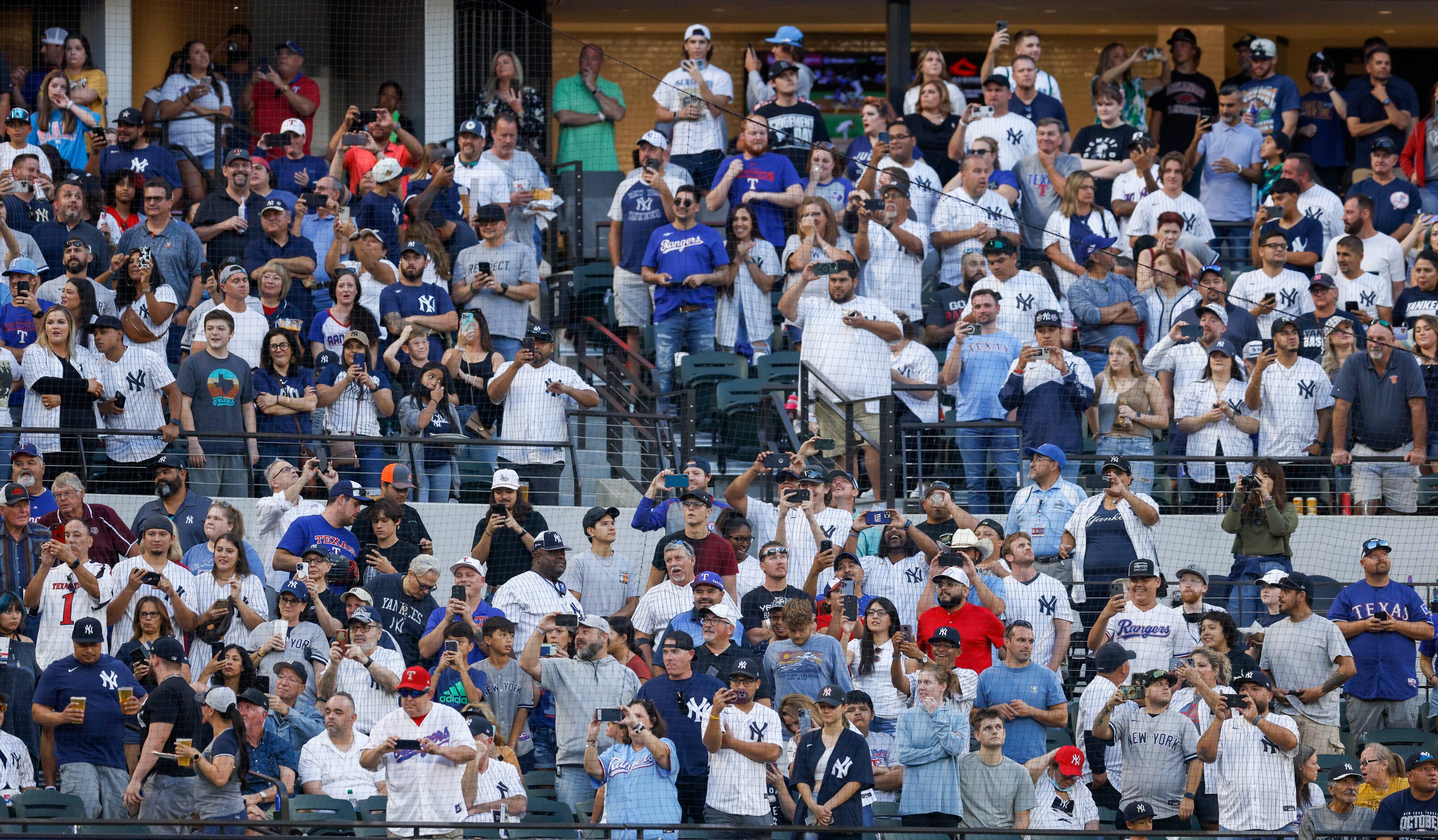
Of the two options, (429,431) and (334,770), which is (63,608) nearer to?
(334,770)

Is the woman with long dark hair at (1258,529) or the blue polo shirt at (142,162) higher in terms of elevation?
the blue polo shirt at (142,162)

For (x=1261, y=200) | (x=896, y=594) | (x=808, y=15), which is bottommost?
(x=896, y=594)

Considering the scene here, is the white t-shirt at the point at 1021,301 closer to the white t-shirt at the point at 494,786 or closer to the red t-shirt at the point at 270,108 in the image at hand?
the white t-shirt at the point at 494,786

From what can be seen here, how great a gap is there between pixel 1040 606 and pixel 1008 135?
5385 millimetres

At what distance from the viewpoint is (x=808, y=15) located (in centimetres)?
1997

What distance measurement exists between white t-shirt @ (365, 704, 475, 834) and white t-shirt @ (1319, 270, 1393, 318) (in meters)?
7.83

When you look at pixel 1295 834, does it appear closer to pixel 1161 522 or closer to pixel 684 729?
pixel 684 729

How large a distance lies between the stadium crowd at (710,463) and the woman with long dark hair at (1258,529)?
3cm

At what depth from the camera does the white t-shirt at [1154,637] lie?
1123 cm

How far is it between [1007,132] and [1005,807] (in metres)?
7.00

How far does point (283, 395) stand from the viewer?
12.5 metres

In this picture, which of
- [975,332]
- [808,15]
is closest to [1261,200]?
[975,332]

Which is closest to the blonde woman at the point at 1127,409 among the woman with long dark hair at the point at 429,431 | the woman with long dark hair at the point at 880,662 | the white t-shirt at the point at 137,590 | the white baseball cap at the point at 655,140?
the woman with long dark hair at the point at 880,662

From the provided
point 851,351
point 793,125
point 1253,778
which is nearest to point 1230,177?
point 793,125
